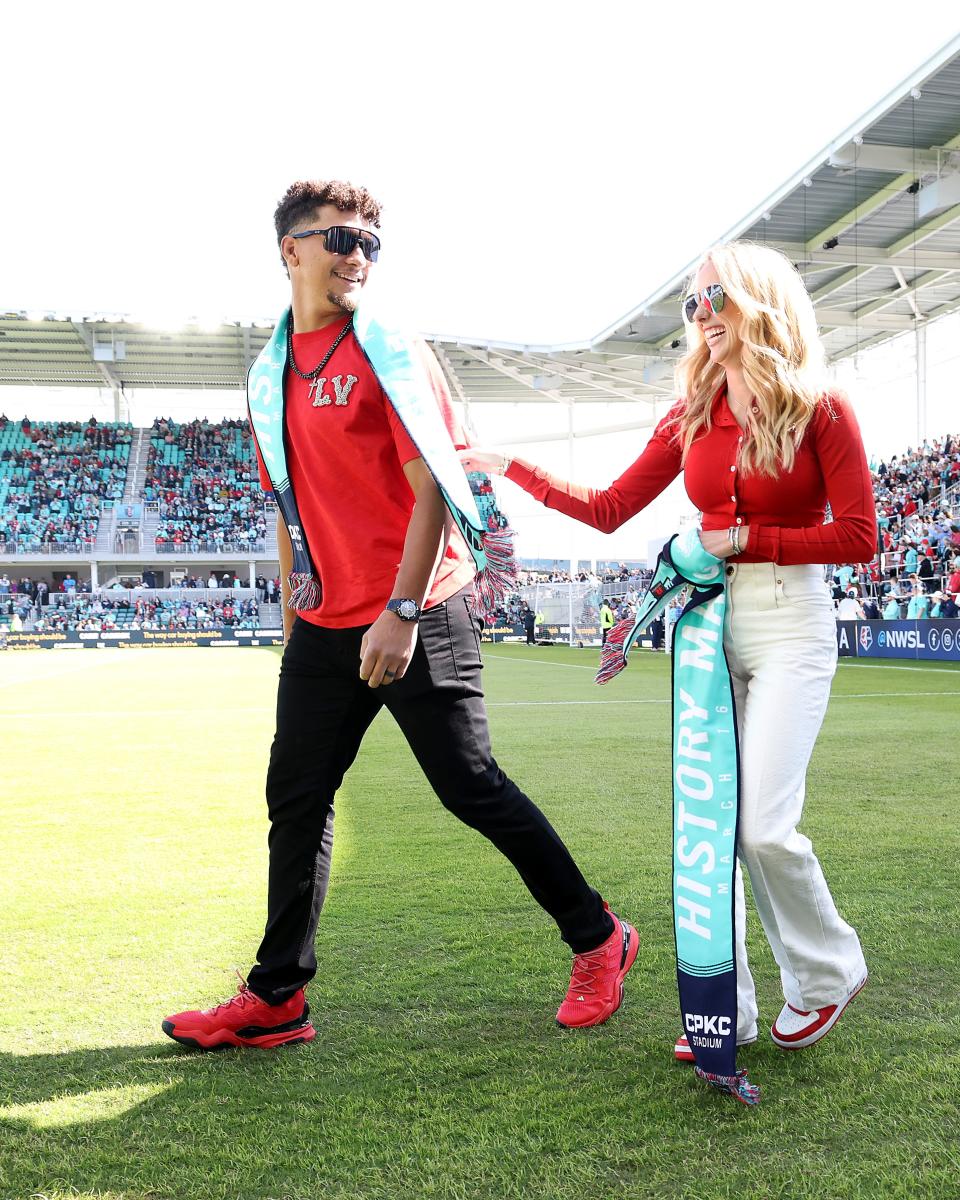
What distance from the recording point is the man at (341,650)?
2.74m

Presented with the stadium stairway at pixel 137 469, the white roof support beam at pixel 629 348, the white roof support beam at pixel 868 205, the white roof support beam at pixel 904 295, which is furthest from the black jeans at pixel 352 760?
the stadium stairway at pixel 137 469

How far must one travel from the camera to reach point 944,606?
67.7 ft

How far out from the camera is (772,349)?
259 centimetres

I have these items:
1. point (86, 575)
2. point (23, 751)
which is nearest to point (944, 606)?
point (23, 751)

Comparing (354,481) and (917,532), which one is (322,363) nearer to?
(354,481)

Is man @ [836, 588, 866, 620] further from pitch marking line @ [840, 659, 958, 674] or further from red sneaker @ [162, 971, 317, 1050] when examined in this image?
red sneaker @ [162, 971, 317, 1050]

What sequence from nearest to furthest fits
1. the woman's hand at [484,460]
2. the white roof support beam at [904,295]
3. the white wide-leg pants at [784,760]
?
the white wide-leg pants at [784,760] < the woman's hand at [484,460] < the white roof support beam at [904,295]

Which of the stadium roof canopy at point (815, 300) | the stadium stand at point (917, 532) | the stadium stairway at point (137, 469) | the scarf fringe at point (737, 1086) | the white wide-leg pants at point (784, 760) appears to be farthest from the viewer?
the stadium stairway at point (137, 469)

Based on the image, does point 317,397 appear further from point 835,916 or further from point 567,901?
point 835,916

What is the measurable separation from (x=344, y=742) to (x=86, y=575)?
175 ft

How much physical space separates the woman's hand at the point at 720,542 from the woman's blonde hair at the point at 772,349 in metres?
0.17

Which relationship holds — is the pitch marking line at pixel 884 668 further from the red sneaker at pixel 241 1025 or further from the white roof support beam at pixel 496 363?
the white roof support beam at pixel 496 363

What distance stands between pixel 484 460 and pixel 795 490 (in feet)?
2.75

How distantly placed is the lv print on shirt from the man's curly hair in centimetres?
41
